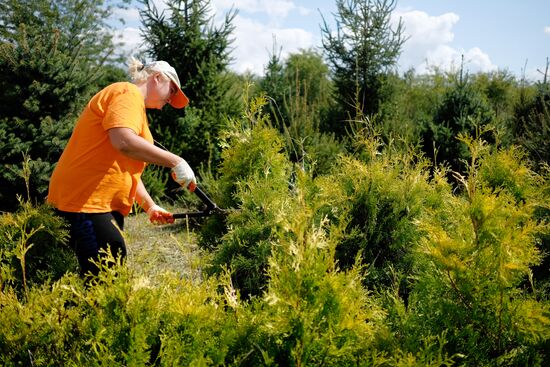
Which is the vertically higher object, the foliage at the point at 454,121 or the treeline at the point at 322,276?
the foliage at the point at 454,121

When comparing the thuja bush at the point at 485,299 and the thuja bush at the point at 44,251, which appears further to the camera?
the thuja bush at the point at 44,251

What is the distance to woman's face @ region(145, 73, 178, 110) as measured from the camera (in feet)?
9.86

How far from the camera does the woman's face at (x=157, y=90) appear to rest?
9.86 feet

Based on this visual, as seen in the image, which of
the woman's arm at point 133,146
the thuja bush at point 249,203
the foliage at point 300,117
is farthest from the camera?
the foliage at point 300,117

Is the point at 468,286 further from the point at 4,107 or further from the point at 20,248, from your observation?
the point at 4,107

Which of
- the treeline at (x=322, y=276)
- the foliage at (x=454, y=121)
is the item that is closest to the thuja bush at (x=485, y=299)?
the treeline at (x=322, y=276)

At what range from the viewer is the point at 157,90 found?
9.92 feet

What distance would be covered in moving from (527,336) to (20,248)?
2009mm

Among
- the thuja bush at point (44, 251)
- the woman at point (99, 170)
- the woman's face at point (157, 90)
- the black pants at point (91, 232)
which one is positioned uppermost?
the woman's face at point (157, 90)

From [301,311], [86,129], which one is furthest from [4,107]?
[301,311]

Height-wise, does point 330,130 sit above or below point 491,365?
above

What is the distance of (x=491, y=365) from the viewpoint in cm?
167

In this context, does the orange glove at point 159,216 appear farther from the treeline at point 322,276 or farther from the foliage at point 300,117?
the foliage at point 300,117

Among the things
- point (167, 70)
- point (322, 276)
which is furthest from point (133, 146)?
point (322, 276)
